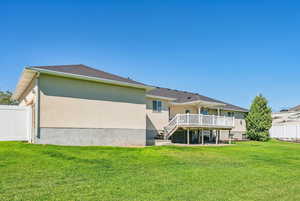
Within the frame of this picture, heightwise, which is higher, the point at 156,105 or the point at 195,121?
the point at 156,105

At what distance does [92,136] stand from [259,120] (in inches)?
861

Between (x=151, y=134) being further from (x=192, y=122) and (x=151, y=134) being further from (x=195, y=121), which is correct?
(x=195, y=121)

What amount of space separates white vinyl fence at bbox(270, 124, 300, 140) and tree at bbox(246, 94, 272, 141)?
3.67m

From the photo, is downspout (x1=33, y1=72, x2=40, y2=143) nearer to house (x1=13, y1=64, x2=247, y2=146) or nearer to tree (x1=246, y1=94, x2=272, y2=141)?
house (x1=13, y1=64, x2=247, y2=146)

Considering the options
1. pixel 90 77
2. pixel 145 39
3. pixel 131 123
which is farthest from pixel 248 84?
pixel 90 77

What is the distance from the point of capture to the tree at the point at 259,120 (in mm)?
28066

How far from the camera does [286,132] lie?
30.4 m

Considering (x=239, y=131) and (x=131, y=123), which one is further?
(x=239, y=131)

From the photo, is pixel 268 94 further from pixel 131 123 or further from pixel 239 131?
pixel 131 123

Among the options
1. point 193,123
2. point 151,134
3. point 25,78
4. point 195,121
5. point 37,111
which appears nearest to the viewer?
point 37,111

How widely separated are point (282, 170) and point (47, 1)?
1553 cm

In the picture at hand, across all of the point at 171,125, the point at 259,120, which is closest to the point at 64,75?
the point at 171,125

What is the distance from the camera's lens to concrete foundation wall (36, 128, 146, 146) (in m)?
12.7

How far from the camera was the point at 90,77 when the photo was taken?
13.9 metres
